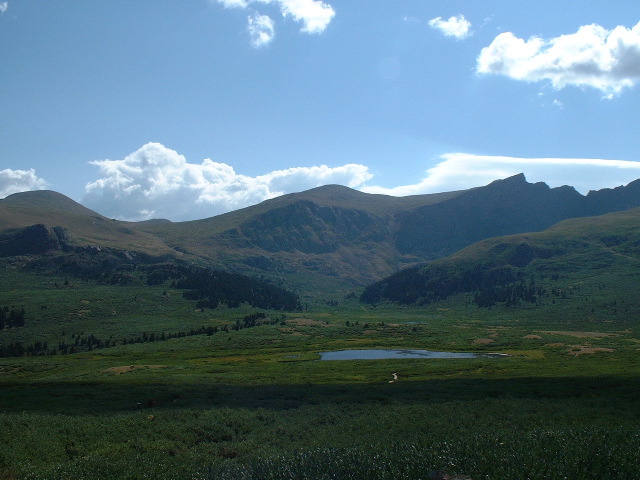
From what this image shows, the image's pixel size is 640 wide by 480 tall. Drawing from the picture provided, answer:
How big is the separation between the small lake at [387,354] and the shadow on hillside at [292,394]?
58737mm

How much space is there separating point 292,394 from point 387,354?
8134 cm

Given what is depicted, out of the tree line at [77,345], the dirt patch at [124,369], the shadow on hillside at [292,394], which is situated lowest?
the tree line at [77,345]

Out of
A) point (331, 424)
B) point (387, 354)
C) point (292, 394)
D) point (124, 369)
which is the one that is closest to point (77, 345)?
point (124, 369)

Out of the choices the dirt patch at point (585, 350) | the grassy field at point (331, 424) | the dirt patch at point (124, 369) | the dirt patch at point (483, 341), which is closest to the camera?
the grassy field at point (331, 424)

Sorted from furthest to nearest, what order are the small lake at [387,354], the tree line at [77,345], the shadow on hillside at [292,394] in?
1. the tree line at [77,345]
2. the small lake at [387,354]
3. the shadow on hillside at [292,394]

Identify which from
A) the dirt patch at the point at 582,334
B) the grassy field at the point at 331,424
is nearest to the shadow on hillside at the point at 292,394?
the grassy field at the point at 331,424

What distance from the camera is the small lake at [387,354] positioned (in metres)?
132

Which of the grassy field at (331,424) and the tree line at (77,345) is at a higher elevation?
the grassy field at (331,424)

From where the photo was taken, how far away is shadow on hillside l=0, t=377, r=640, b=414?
57438mm

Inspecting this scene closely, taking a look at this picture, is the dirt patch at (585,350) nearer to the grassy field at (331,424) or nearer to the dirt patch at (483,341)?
the grassy field at (331,424)

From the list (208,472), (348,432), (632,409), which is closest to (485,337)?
(632,409)

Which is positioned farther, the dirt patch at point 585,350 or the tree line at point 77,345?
the tree line at point 77,345

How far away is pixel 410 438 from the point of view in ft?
126

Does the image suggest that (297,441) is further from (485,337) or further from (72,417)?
(485,337)
